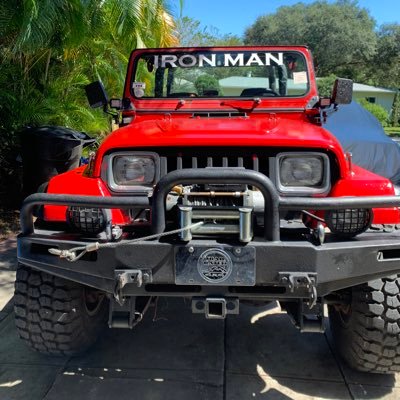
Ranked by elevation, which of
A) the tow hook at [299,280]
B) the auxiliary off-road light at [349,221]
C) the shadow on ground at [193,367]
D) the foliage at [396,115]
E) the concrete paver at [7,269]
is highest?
the foliage at [396,115]

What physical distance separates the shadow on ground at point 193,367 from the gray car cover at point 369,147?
563 cm

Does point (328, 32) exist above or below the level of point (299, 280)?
above

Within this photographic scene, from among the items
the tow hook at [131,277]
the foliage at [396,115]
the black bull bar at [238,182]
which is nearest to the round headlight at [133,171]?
the black bull bar at [238,182]

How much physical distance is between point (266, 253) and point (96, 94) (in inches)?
98.2

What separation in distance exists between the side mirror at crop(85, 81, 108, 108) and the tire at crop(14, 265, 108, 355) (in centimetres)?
176

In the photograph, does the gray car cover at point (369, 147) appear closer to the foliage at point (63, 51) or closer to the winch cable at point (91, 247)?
the foliage at point (63, 51)

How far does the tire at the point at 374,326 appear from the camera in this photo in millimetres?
2514

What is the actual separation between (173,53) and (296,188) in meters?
2.21

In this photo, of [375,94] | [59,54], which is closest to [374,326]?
[59,54]

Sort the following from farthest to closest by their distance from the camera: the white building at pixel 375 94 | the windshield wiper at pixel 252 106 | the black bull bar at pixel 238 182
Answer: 1. the white building at pixel 375 94
2. the windshield wiper at pixel 252 106
3. the black bull bar at pixel 238 182

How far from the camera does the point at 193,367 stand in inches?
117

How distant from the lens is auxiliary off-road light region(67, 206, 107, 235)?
239 centimetres

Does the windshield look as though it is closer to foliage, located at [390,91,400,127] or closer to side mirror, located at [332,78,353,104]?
side mirror, located at [332,78,353,104]

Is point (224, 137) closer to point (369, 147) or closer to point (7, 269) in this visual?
point (7, 269)
